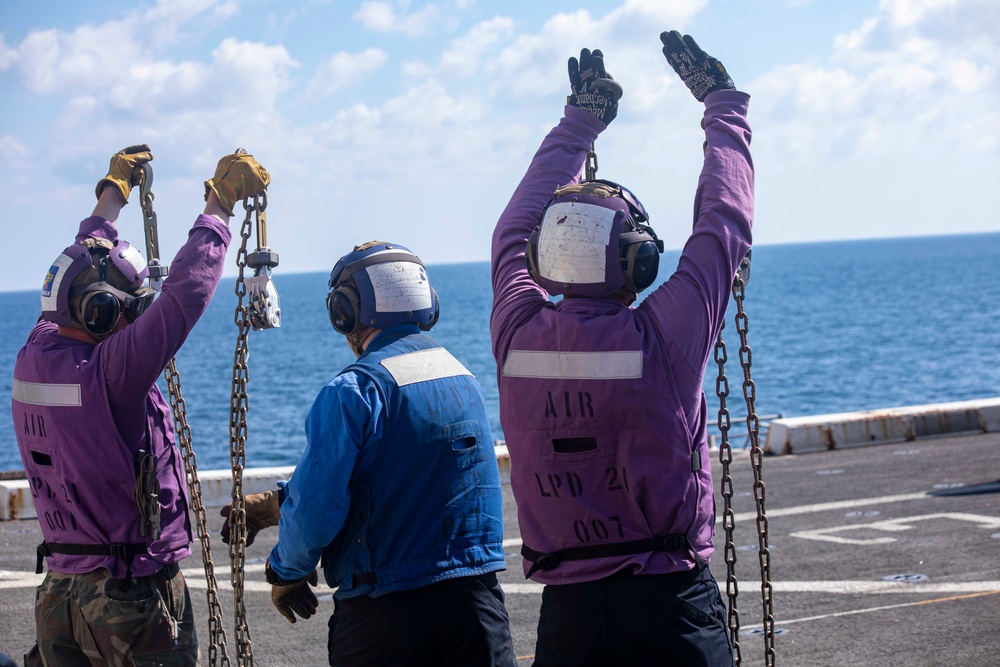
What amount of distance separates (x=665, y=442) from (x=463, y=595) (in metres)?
0.98

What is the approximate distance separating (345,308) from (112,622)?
164cm

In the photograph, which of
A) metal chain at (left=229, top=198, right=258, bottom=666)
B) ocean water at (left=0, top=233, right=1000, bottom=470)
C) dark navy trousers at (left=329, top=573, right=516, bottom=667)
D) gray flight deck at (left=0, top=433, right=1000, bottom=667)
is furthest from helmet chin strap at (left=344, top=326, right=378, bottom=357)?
ocean water at (left=0, top=233, right=1000, bottom=470)

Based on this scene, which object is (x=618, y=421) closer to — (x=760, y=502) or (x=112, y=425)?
(x=760, y=502)

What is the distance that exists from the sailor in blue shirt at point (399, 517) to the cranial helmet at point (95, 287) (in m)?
1.38

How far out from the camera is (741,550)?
34.5 feet

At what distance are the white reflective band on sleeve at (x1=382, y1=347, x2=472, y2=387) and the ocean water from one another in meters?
35.0

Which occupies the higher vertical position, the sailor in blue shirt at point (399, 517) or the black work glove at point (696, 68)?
the black work glove at point (696, 68)

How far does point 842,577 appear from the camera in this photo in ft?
30.2

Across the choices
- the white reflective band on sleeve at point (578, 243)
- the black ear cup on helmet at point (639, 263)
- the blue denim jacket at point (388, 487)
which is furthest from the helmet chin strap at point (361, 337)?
the black ear cup on helmet at point (639, 263)

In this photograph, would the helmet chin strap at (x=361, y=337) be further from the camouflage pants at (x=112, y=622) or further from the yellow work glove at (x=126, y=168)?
the yellow work glove at (x=126, y=168)

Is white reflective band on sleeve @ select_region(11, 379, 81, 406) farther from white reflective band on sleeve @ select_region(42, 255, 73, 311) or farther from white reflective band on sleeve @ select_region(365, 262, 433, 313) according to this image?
white reflective band on sleeve @ select_region(365, 262, 433, 313)

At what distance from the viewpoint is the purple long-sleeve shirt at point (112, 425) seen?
16.1 ft

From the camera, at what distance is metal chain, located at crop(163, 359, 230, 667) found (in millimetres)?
5270

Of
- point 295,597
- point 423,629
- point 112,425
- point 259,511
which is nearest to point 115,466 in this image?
point 112,425
